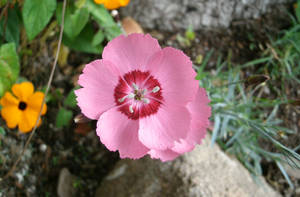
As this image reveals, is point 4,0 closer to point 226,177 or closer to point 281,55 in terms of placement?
point 226,177

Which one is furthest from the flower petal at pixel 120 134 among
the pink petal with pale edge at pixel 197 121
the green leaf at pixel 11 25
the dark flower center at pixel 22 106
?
the green leaf at pixel 11 25

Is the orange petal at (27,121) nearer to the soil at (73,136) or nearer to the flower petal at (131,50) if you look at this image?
the soil at (73,136)

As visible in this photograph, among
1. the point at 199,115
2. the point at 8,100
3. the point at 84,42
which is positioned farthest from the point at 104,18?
the point at 199,115

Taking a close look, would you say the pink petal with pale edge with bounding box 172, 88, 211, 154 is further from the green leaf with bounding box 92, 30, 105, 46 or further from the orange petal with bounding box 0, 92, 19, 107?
the orange petal with bounding box 0, 92, 19, 107

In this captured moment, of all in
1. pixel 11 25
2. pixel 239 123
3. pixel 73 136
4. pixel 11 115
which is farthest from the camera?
pixel 73 136

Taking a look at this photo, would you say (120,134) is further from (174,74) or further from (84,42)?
(84,42)

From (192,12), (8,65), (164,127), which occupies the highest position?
(8,65)

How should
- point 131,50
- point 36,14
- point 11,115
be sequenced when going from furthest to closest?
point 11,115 → point 36,14 → point 131,50

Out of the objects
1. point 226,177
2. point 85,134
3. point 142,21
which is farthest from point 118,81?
point 142,21

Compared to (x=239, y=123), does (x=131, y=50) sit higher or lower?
higher
